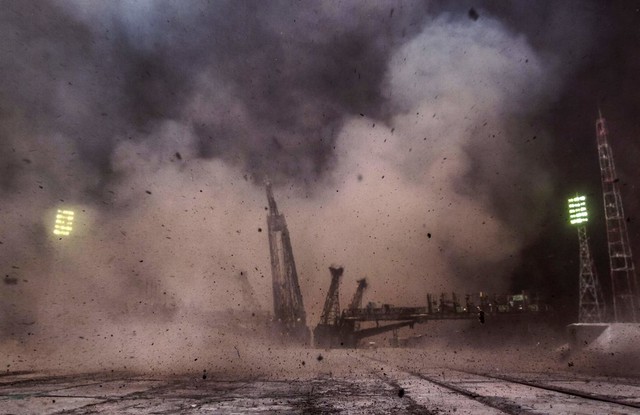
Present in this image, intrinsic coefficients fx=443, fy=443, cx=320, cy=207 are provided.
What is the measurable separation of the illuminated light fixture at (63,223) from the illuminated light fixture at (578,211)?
1819 inches

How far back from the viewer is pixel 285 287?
3290 inches

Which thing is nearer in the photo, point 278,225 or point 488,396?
point 488,396

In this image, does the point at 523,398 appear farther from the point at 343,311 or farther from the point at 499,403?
the point at 343,311

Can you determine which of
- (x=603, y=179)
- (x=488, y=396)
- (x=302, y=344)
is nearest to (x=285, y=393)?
(x=488, y=396)

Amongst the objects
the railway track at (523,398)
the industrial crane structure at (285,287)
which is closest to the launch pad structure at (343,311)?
the industrial crane structure at (285,287)

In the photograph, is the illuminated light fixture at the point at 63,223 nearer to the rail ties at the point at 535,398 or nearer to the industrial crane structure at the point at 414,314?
the rail ties at the point at 535,398

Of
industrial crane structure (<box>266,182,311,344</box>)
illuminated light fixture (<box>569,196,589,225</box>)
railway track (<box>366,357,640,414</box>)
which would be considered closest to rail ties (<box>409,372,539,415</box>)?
railway track (<box>366,357,640,414</box>)

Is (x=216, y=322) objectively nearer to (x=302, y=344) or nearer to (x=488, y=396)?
(x=302, y=344)

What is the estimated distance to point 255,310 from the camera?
273 ft

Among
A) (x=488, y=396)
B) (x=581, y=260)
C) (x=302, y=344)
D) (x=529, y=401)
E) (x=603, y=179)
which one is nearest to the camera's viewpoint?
(x=529, y=401)

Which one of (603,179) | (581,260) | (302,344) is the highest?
(603,179)

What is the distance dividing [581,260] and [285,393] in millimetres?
42880

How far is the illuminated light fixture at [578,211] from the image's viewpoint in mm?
44844

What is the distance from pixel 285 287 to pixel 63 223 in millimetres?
53599
